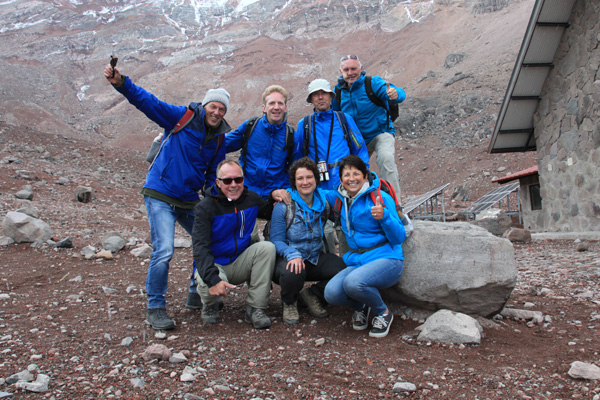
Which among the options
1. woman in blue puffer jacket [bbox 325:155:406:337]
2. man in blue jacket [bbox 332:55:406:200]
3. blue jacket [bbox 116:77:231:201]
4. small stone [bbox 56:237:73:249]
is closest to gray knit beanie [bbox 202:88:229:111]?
blue jacket [bbox 116:77:231:201]

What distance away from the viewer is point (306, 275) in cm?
470

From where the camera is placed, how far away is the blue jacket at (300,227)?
448cm

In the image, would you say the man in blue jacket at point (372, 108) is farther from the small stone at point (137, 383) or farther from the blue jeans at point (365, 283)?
the small stone at point (137, 383)

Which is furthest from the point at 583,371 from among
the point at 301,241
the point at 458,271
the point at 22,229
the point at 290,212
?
the point at 22,229

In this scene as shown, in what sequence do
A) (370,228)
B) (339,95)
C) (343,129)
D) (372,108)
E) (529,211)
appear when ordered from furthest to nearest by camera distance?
(529,211) < (339,95) < (372,108) < (343,129) < (370,228)

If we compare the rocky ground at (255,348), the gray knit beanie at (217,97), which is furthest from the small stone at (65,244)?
the gray knit beanie at (217,97)

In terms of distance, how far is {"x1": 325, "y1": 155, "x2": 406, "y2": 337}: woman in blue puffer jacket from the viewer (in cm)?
405

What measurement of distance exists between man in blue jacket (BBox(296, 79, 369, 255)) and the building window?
998 centimetres

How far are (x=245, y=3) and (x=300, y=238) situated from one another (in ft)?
349

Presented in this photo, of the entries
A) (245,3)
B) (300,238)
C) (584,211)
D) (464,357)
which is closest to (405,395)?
(464,357)

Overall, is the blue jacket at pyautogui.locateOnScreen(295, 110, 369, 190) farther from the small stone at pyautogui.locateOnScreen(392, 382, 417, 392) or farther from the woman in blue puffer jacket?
the small stone at pyautogui.locateOnScreen(392, 382, 417, 392)

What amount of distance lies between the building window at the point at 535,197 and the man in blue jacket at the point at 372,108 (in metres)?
9.28

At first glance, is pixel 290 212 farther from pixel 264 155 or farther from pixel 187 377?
pixel 187 377

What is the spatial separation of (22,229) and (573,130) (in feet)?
36.4
